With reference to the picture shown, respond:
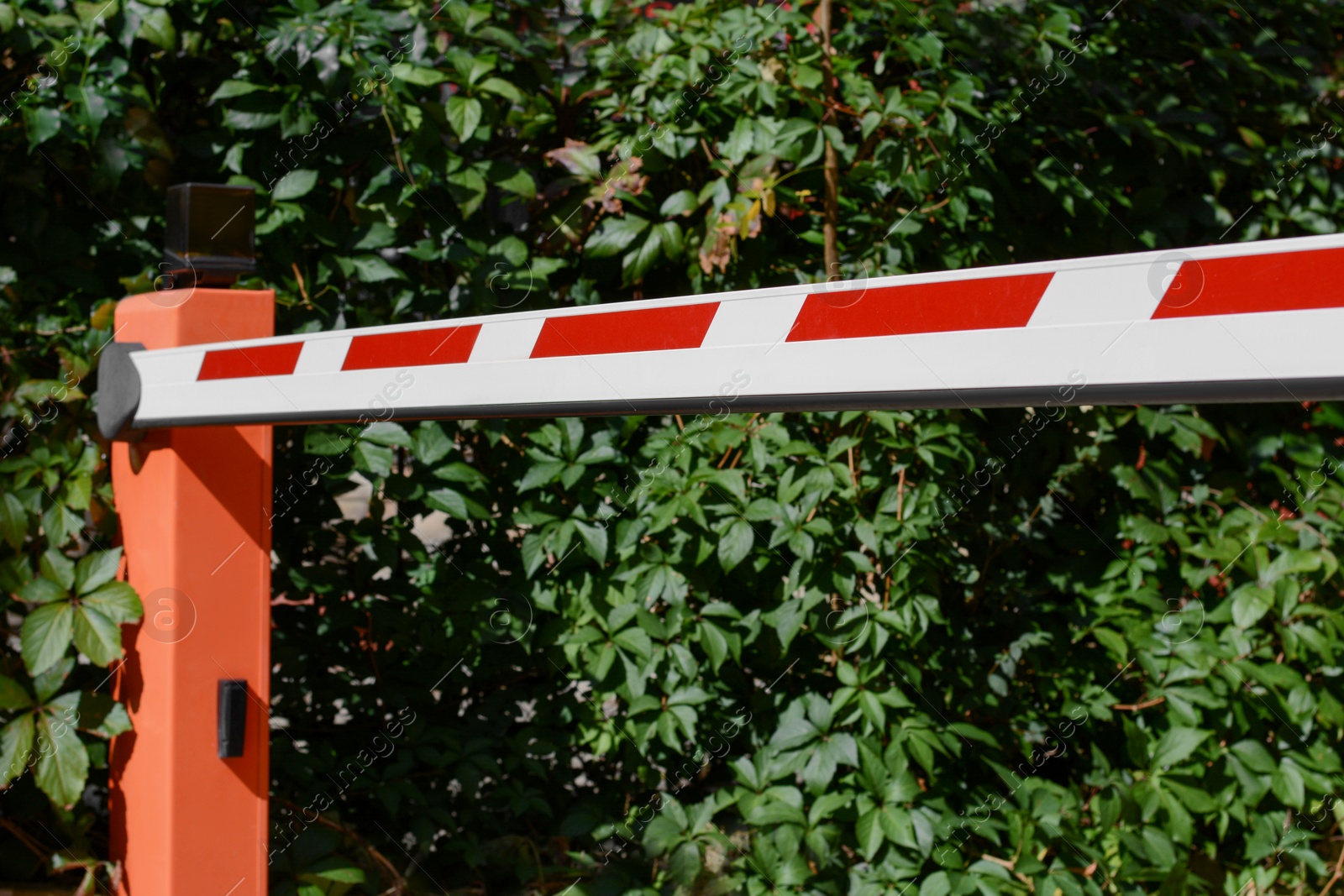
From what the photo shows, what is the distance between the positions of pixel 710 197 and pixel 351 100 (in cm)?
80

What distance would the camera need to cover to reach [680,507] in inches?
82.5

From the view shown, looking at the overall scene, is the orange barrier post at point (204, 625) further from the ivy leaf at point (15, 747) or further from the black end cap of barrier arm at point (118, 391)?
the ivy leaf at point (15, 747)

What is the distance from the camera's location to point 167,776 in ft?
4.91

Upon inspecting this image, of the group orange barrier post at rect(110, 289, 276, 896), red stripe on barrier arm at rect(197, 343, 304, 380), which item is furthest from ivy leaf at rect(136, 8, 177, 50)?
red stripe on barrier arm at rect(197, 343, 304, 380)

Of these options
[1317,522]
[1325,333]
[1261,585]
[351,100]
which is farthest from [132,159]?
[1317,522]

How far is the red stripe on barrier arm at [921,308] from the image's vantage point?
80 cm

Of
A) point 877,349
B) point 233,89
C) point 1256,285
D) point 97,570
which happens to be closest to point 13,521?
point 97,570

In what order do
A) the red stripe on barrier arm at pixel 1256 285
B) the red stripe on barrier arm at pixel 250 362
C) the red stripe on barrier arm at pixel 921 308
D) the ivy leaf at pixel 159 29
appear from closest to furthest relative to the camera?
the red stripe on barrier arm at pixel 1256 285 → the red stripe on barrier arm at pixel 921 308 → the red stripe on barrier arm at pixel 250 362 → the ivy leaf at pixel 159 29

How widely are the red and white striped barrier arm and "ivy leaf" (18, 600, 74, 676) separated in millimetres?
574

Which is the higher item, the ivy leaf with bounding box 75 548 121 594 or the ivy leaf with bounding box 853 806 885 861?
the ivy leaf with bounding box 75 548 121 594

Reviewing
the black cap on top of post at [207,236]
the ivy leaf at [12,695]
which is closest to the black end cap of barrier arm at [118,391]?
the black cap on top of post at [207,236]

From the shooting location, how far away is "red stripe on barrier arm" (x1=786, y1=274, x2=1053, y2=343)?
31.4 inches

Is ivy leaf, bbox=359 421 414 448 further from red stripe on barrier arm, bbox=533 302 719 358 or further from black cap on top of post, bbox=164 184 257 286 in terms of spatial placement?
red stripe on barrier arm, bbox=533 302 719 358

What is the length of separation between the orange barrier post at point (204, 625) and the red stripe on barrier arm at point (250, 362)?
0.13m
